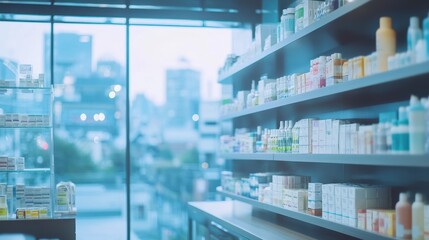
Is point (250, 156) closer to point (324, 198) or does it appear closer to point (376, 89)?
point (324, 198)

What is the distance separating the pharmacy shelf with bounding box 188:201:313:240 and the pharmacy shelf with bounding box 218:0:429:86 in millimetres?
1489

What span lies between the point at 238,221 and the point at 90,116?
2.73 m

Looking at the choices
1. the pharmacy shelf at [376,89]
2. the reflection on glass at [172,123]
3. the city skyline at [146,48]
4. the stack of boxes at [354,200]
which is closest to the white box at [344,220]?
the stack of boxes at [354,200]

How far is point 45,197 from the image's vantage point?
5441 millimetres

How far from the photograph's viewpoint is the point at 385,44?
10.3 ft

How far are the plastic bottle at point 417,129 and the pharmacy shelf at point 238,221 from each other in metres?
1.81

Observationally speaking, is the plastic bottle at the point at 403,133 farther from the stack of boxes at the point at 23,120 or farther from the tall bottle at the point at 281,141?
the stack of boxes at the point at 23,120

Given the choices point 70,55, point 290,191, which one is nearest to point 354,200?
point 290,191

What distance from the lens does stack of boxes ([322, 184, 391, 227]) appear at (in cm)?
346

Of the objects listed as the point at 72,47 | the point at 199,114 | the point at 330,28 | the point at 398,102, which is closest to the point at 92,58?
the point at 72,47

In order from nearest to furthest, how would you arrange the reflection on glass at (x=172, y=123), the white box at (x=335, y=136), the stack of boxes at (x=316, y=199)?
the white box at (x=335, y=136) → the stack of boxes at (x=316, y=199) → the reflection on glass at (x=172, y=123)

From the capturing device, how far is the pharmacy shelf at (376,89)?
9.32 ft

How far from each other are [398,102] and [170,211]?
491cm

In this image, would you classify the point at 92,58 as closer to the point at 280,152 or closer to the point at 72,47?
the point at 72,47
